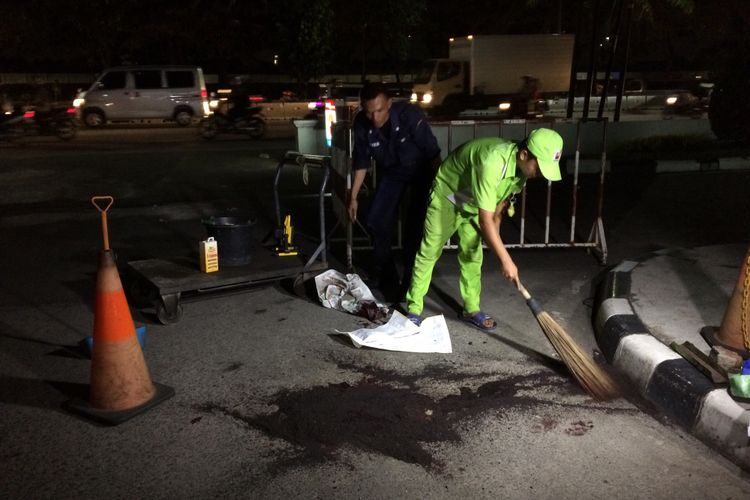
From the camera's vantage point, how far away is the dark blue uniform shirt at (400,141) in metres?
5.61

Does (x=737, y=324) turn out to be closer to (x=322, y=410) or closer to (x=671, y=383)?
(x=671, y=383)

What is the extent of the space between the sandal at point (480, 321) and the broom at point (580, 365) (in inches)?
30.7

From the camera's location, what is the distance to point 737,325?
4.33m

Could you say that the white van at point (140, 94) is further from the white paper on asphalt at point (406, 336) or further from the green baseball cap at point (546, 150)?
the green baseball cap at point (546, 150)

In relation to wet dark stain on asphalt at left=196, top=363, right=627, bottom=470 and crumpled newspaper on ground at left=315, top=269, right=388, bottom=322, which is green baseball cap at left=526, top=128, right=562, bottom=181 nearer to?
wet dark stain on asphalt at left=196, top=363, right=627, bottom=470

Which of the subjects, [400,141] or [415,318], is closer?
[415,318]

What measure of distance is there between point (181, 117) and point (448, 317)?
20.0 metres

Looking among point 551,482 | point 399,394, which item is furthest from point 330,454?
point 551,482

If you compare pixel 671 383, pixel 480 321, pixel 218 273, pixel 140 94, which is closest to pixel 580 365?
pixel 671 383

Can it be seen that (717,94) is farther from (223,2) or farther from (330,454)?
(223,2)

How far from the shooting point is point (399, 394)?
4141 mm

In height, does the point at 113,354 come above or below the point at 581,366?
above

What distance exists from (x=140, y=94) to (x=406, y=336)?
20.7 m

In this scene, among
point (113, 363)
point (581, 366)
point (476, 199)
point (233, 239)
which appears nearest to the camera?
point (113, 363)
